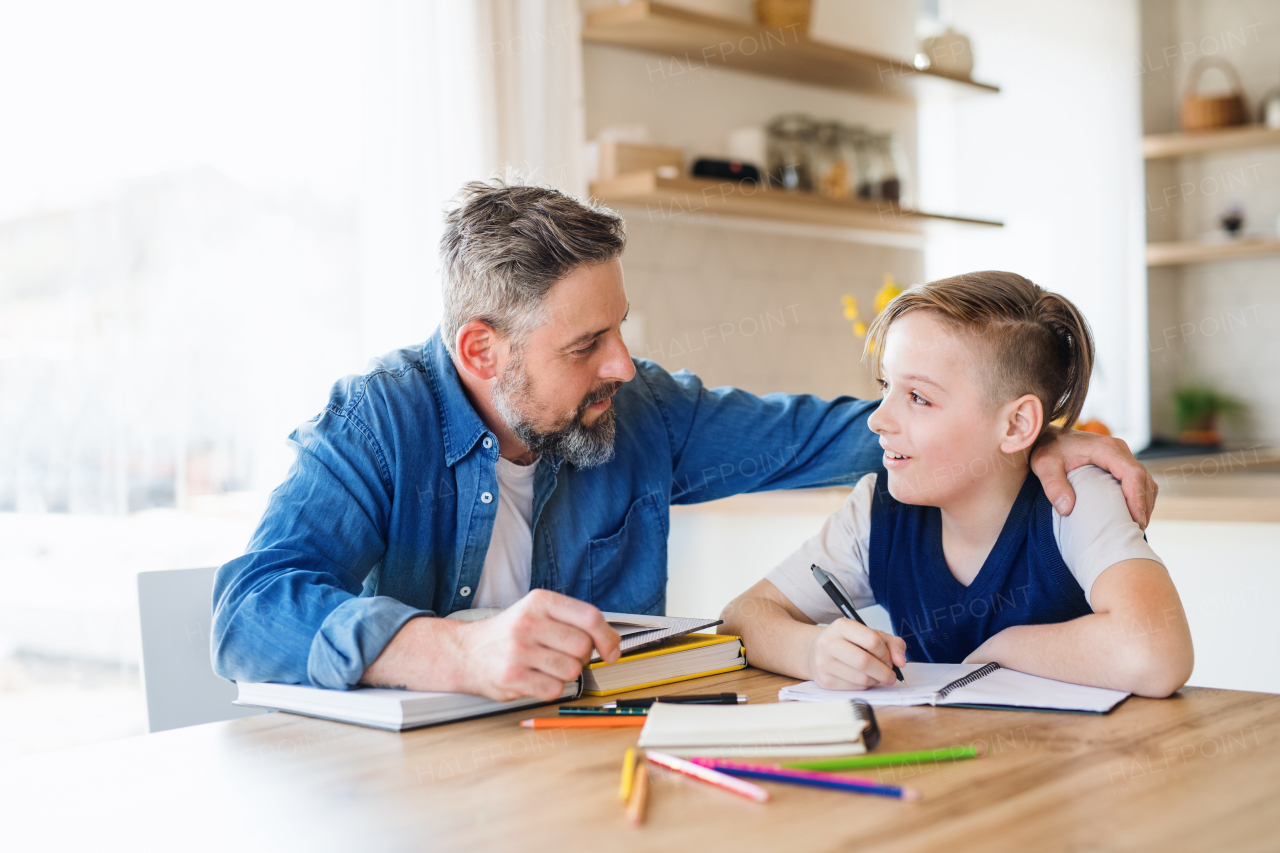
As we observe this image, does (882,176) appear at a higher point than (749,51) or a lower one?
lower

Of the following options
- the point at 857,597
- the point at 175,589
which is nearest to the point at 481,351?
the point at 175,589

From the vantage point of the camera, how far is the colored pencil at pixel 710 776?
817 millimetres

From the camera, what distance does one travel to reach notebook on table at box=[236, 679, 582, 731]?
104 centimetres

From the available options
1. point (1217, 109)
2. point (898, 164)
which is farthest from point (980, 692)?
point (1217, 109)

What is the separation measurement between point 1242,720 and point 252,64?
6.77 feet

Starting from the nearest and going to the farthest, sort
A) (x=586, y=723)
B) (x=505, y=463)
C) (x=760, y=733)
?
(x=760, y=733) < (x=586, y=723) < (x=505, y=463)

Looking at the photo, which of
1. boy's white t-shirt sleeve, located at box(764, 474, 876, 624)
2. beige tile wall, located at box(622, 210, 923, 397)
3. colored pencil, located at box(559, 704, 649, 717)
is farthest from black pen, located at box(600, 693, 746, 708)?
beige tile wall, located at box(622, 210, 923, 397)

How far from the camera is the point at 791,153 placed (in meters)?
3.17

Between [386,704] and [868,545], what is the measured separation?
715 mm

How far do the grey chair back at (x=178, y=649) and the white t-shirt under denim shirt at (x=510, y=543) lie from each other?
1.13ft

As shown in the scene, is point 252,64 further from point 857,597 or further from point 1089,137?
point 1089,137

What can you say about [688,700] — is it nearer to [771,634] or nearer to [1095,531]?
[771,634]

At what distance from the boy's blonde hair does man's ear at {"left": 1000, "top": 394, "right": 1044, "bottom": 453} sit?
0.02 meters

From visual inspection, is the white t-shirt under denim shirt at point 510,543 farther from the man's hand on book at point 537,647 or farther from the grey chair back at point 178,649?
the man's hand on book at point 537,647
